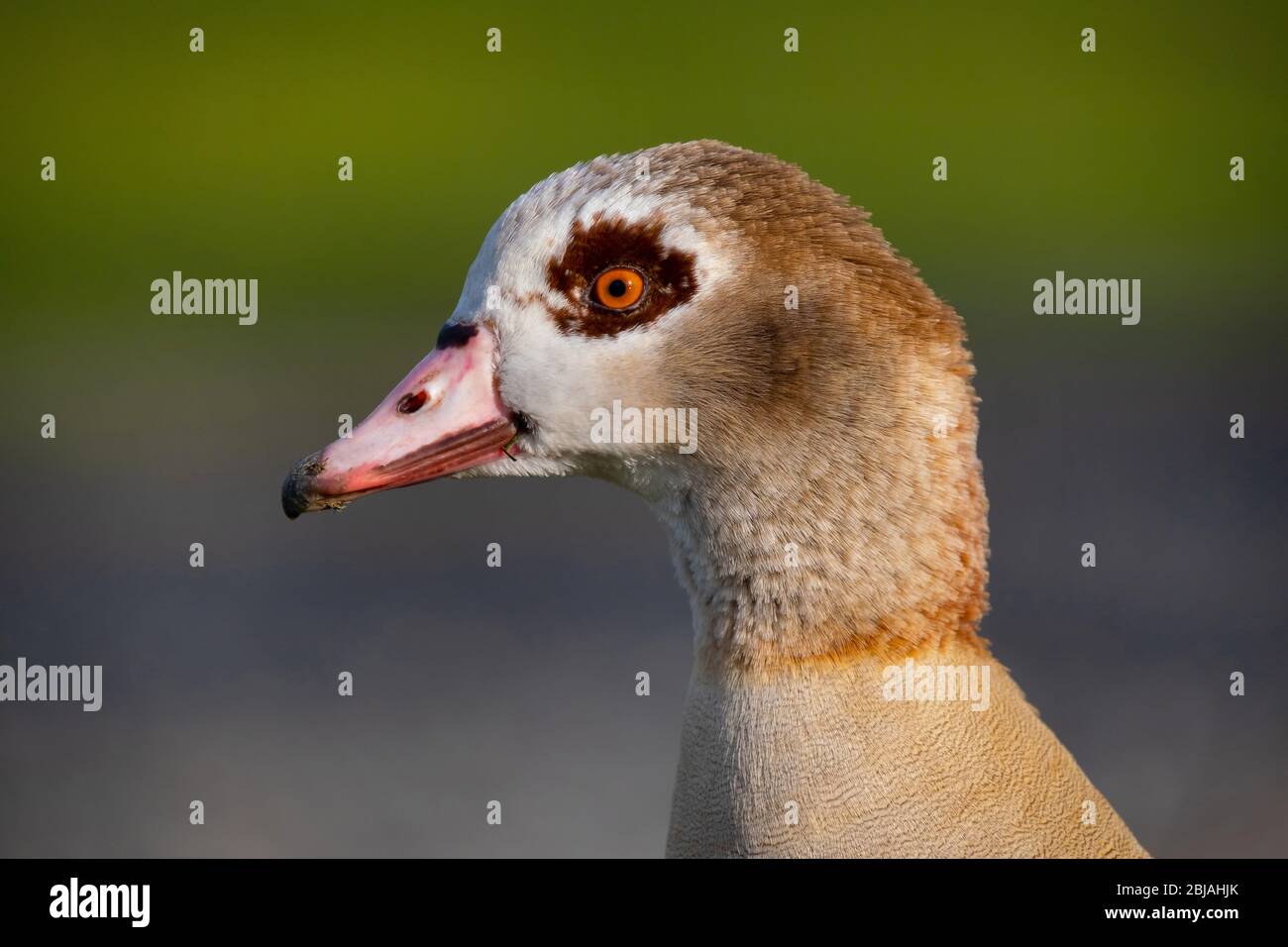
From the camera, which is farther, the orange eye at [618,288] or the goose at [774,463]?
the orange eye at [618,288]

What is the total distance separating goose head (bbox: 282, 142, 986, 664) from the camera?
2.45 metres

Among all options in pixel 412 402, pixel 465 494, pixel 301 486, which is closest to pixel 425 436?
pixel 412 402

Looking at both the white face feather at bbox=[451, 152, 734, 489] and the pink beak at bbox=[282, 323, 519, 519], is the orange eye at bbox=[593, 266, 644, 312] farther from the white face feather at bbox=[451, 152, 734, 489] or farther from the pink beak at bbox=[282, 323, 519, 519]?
the pink beak at bbox=[282, 323, 519, 519]

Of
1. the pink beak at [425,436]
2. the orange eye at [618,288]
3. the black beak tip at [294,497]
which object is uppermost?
the orange eye at [618,288]

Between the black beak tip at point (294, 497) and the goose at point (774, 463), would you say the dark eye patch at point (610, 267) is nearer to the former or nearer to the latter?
the goose at point (774, 463)

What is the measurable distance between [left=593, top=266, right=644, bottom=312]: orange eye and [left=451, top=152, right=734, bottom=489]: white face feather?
0.02 metres

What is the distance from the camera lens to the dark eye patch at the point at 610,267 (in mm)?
2529

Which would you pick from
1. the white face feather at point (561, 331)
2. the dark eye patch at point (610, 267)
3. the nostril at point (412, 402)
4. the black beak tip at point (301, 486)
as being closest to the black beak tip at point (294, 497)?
the black beak tip at point (301, 486)

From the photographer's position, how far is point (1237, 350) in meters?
8.01

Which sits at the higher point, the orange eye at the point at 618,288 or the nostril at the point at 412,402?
the orange eye at the point at 618,288

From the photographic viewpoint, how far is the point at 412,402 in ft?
8.55

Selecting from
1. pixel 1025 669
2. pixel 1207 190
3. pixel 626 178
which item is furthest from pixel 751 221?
pixel 1207 190

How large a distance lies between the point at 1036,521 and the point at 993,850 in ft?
15.7

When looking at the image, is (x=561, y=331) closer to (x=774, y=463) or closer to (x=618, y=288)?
(x=618, y=288)
